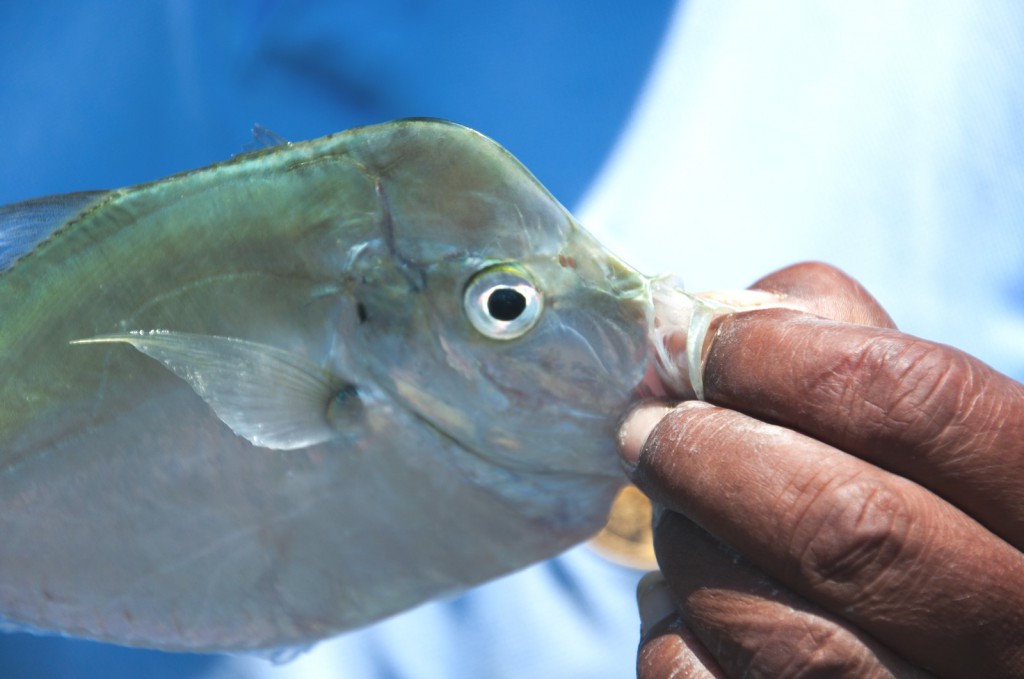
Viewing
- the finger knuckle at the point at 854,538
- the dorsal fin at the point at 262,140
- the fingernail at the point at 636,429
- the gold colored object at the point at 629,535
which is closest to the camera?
the finger knuckle at the point at 854,538

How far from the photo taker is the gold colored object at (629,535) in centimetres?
146

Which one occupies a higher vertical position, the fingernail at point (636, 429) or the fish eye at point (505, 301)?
the fish eye at point (505, 301)

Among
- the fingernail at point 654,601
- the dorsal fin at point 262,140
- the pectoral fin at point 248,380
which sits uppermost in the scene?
the dorsal fin at point 262,140

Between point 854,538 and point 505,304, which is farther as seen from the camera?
point 505,304

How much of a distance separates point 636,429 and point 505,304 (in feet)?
0.77

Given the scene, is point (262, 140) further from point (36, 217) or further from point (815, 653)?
point (815, 653)

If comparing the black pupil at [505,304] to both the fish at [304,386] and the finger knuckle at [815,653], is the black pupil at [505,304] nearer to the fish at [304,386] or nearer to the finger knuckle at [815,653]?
the fish at [304,386]

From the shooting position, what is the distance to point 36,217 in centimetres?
120

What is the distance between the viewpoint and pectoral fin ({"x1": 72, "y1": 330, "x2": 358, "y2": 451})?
1092mm

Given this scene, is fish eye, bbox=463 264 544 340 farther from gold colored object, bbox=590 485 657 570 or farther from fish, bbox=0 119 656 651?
gold colored object, bbox=590 485 657 570

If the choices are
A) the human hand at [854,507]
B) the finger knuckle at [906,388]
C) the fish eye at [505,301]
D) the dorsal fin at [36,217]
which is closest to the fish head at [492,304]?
the fish eye at [505,301]

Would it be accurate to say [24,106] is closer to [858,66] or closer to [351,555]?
[351,555]

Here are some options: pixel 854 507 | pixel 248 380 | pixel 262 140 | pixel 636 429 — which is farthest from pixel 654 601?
pixel 262 140

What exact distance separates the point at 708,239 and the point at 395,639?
116cm
